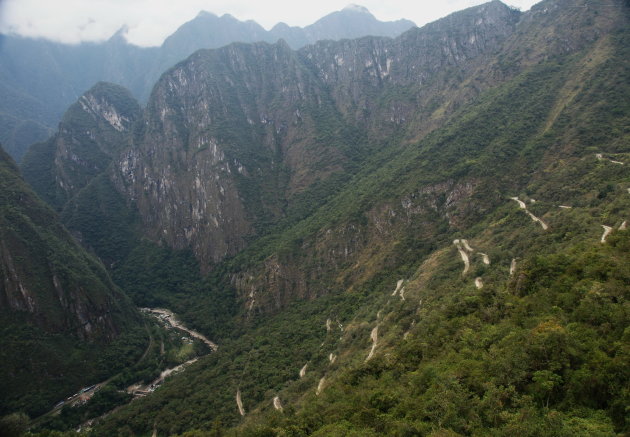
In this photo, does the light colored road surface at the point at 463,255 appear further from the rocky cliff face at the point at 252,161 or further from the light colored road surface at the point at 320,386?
the rocky cliff face at the point at 252,161

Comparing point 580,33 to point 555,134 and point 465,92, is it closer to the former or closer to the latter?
point 465,92

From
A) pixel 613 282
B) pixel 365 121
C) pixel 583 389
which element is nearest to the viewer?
pixel 583 389

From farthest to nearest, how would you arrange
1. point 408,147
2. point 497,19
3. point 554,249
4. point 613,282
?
point 497,19 < point 408,147 < point 554,249 < point 613,282

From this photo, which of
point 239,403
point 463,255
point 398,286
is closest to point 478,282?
point 463,255

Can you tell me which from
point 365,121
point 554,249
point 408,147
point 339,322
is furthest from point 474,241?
point 365,121

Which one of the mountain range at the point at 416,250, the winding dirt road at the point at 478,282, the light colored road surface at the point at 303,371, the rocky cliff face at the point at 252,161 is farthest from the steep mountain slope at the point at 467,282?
the rocky cliff face at the point at 252,161

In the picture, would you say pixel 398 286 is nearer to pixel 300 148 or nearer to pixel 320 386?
pixel 320 386

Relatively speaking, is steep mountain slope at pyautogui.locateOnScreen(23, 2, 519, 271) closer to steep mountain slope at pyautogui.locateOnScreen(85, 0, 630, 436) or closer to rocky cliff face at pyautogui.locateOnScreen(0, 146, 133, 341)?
steep mountain slope at pyautogui.locateOnScreen(85, 0, 630, 436)
